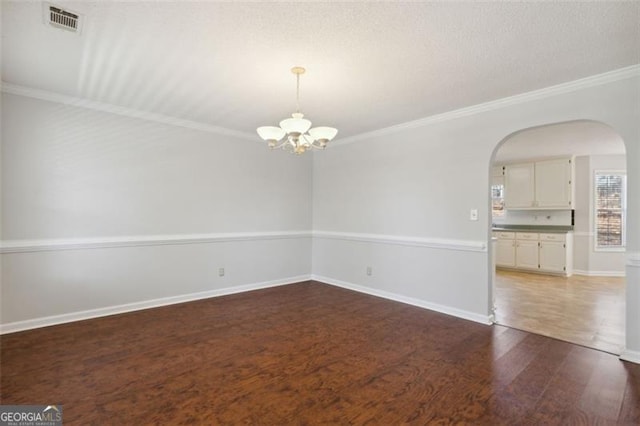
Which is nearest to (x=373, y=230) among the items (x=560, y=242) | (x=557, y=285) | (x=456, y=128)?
(x=456, y=128)

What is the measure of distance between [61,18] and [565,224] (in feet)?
27.8

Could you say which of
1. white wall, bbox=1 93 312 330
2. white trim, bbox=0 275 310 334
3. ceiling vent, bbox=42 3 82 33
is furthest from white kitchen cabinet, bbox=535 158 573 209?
ceiling vent, bbox=42 3 82 33

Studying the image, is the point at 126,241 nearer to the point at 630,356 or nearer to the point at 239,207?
A: the point at 239,207

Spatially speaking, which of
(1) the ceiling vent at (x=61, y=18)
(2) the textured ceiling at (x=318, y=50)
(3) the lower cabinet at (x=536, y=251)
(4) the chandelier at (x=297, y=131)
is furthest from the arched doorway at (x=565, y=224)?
(1) the ceiling vent at (x=61, y=18)

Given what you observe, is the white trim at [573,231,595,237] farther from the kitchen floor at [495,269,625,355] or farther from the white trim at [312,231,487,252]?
the white trim at [312,231,487,252]

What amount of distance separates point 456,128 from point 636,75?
1.59m

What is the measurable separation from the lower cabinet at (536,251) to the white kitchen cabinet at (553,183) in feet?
2.19

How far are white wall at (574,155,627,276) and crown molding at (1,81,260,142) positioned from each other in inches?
270

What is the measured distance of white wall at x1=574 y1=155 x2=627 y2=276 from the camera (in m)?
6.30

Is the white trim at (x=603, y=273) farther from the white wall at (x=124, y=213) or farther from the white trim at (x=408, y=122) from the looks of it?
the white wall at (x=124, y=213)

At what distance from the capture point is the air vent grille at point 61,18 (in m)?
2.00

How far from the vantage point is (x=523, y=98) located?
3.28 metres

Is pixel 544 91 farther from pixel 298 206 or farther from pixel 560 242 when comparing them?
pixel 560 242

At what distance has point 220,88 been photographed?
317 cm
